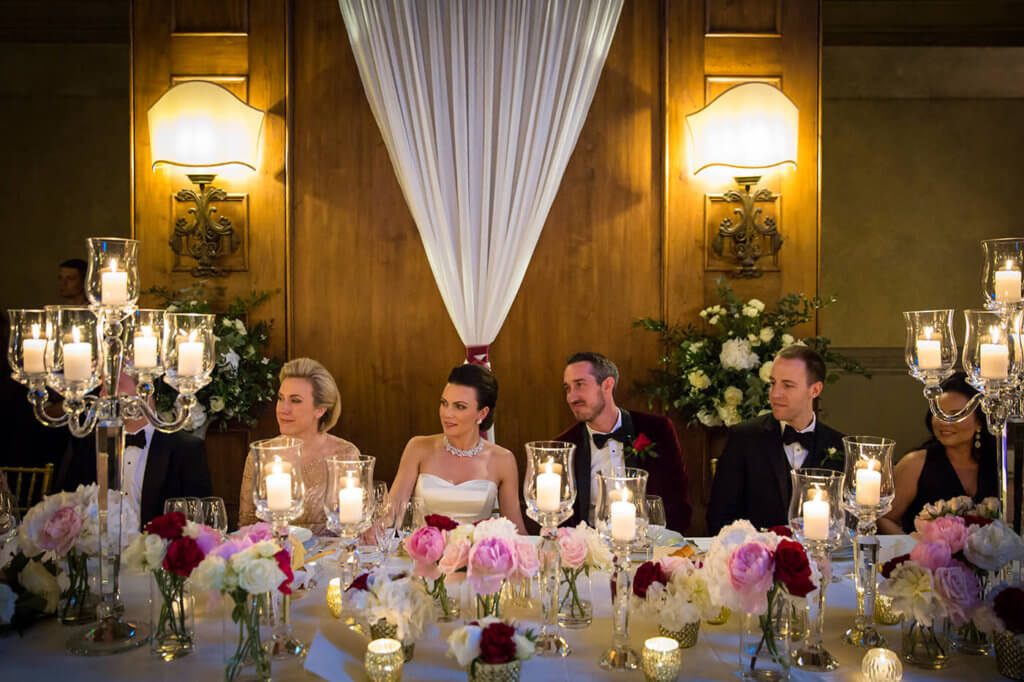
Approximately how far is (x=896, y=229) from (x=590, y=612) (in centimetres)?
562

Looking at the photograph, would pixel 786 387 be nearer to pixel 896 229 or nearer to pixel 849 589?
pixel 849 589

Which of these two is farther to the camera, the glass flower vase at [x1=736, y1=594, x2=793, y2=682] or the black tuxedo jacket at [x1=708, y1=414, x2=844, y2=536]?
the black tuxedo jacket at [x1=708, y1=414, x2=844, y2=536]

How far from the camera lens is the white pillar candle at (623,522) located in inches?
74.6

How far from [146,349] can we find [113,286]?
0.17 metres

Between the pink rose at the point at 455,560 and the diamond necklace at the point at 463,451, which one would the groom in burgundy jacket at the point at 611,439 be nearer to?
the diamond necklace at the point at 463,451

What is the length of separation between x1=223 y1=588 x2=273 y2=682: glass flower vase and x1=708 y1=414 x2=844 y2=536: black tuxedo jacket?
2.17 meters

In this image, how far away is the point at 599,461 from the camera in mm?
3854

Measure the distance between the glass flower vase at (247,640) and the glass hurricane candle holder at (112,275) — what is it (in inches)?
30.7

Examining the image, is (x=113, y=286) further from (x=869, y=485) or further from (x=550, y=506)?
(x=869, y=485)

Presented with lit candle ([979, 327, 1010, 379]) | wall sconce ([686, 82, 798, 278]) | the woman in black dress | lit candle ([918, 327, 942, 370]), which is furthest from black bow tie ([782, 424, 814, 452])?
lit candle ([979, 327, 1010, 379])

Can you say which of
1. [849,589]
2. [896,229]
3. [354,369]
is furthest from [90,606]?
[896,229]

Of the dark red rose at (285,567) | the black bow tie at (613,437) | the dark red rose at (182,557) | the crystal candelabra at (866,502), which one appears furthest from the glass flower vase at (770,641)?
the black bow tie at (613,437)

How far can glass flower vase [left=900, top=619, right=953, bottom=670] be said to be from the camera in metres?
1.97

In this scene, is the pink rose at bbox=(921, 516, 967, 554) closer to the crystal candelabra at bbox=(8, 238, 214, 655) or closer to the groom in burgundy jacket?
the groom in burgundy jacket
